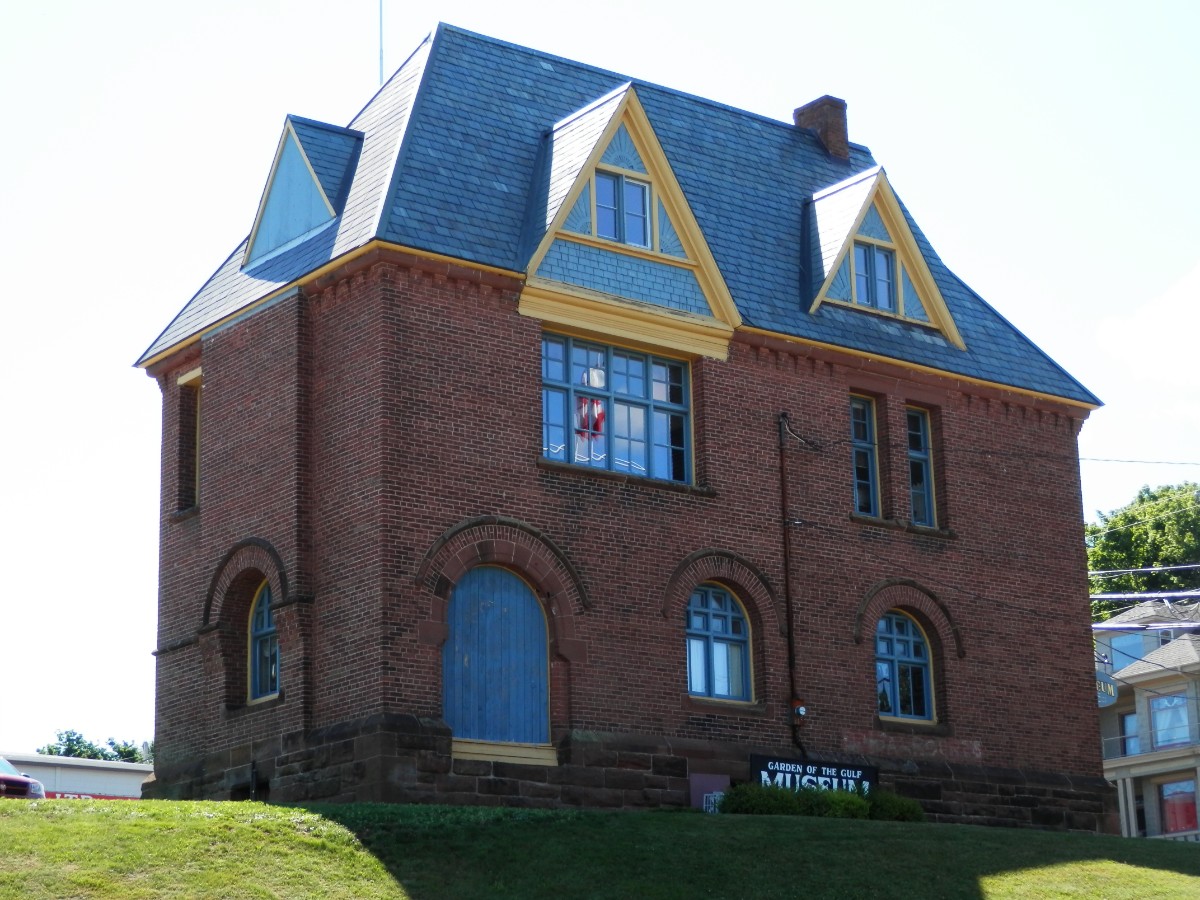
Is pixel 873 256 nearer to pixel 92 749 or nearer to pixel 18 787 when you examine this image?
pixel 18 787

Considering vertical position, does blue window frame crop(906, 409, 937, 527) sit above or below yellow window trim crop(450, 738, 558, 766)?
above

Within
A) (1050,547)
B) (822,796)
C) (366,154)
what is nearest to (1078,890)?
(822,796)

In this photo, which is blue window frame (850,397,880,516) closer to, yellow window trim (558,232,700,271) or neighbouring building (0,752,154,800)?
yellow window trim (558,232,700,271)

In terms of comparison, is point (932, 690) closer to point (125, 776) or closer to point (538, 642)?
point (538, 642)

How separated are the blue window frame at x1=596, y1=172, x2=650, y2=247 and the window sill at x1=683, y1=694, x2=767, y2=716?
6.86 metres

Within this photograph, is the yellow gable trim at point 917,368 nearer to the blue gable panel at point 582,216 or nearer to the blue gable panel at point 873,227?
the blue gable panel at point 873,227

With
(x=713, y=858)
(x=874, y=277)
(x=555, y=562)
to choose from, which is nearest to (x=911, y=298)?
(x=874, y=277)

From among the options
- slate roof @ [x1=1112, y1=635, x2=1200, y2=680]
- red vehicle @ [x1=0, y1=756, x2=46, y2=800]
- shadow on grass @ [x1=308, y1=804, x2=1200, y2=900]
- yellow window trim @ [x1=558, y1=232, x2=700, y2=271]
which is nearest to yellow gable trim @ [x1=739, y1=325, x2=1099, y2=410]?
yellow window trim @ [x1=558, y1=232, x2=700, y2=271]

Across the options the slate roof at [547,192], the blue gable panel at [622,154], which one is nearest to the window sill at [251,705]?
the slate roof at [547,192]

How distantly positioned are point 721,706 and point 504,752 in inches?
154

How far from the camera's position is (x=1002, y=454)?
111ft

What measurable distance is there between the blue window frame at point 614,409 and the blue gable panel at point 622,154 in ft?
9.10

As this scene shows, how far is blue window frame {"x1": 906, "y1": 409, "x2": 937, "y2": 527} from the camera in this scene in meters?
32.9

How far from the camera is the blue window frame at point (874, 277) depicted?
33094 mm
